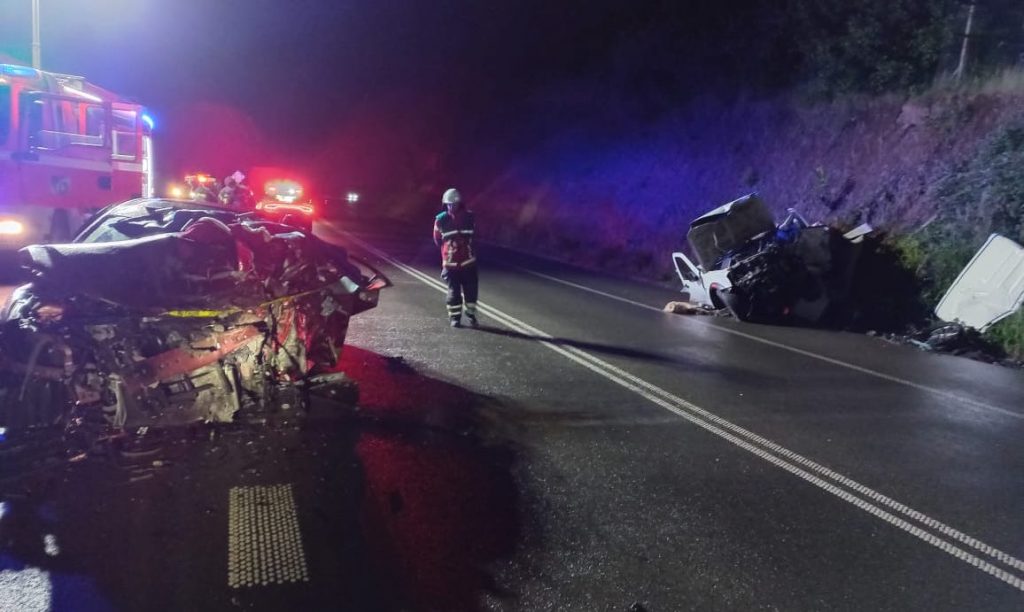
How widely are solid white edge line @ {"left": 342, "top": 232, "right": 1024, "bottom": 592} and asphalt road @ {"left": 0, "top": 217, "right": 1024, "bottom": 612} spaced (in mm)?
22

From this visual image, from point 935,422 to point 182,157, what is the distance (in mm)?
49696

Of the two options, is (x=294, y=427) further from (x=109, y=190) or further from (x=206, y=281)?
(x=109, y=190)

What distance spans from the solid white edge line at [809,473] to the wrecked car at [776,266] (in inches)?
155

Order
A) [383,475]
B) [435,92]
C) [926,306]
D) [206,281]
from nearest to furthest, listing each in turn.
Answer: [383,475]
[206,281]
[926,306]
[435,92]

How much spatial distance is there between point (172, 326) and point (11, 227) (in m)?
7.54

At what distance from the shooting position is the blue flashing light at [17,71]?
400 inches

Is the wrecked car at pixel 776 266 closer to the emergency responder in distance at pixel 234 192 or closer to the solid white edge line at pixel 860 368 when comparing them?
the solid white edge line at pixel 860 368

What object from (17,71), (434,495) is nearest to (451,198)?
(434,495)

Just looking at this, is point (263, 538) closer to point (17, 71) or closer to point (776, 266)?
point (776, 266)

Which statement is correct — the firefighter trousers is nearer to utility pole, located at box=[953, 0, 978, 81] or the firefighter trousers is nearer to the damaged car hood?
the damaged car hood

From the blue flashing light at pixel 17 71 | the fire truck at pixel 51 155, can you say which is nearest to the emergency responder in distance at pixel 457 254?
the fire truck at pixel 51 155

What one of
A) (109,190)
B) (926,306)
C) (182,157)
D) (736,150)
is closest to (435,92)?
(182,157)

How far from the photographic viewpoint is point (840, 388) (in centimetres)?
722

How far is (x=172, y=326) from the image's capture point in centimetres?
471
